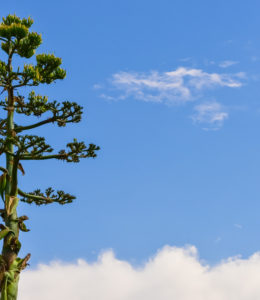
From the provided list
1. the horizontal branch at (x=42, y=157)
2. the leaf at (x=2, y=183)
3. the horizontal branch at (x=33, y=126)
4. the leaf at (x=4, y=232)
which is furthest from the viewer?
the horizontal branch at (x=33, y=126)

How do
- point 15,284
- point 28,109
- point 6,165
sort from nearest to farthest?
point 15,284, point 6,165, point 28,109

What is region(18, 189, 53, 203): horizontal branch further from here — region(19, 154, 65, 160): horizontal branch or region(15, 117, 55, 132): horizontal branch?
region(15, 117, 55, 132): horizontal branch

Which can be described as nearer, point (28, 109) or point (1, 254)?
point (1, 254)

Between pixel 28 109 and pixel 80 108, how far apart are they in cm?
209

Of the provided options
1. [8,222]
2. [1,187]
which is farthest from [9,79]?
[8,222]

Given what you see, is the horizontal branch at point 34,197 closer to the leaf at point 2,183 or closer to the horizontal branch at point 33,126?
the leaf at point 2,183

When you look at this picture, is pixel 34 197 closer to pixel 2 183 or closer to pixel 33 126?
pixel 2 183

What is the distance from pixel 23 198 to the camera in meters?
18.0

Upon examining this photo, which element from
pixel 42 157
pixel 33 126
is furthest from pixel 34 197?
pixel 33 126

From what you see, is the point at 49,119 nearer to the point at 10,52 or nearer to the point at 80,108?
the point at 80,108

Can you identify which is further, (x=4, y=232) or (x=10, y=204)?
(x=10, y=204)

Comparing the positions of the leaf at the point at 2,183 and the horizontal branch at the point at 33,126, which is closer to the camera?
the leaf at the point at 2,183

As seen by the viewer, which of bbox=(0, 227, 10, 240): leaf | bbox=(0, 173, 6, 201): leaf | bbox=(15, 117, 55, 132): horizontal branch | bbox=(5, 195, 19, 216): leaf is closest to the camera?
bbox=(0, 227, 10, 240): leaf

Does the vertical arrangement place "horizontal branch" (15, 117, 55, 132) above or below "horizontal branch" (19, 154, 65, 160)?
above
